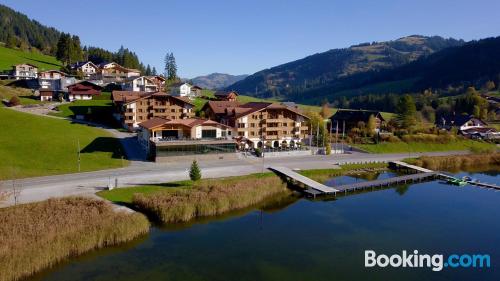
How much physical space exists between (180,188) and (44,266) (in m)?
20.5

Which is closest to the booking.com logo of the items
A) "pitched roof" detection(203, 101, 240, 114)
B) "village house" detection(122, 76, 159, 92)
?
"pitched roof" detection(203, 101, 240, 114)

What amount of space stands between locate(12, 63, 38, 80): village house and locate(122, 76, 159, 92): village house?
3622 centimetres

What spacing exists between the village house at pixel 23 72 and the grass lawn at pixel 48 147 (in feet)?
206

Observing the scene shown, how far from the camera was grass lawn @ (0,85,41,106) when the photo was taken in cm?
10479

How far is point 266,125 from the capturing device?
280 ft

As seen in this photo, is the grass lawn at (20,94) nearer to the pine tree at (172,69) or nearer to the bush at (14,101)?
the bush at (14,101)

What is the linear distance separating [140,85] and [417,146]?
277 ft

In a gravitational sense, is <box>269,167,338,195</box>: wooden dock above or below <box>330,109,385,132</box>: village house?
below

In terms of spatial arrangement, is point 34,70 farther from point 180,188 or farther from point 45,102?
point 180,188

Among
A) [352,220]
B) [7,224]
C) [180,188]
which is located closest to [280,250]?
[352,220]

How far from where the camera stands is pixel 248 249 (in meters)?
36.4

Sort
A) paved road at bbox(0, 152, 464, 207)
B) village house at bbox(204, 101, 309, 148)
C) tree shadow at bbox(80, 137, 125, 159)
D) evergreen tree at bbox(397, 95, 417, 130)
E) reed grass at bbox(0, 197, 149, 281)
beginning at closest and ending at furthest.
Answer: reed grass at bbox(0, 197, 149, 281)
paved road at bbox(0, 152, 464, 207)
tree shadow at bbox(80, 137, 125, 159)
village house at bbox(204, 101, 309, 148)
evergreen tree at bbox(397, 95, 417, 130)

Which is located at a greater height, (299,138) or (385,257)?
(299,138)

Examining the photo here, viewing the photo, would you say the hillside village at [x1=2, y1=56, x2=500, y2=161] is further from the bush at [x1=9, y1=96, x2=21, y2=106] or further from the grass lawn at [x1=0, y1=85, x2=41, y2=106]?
the bush at [x1=9, y1=96, x2=21, y2=106]
